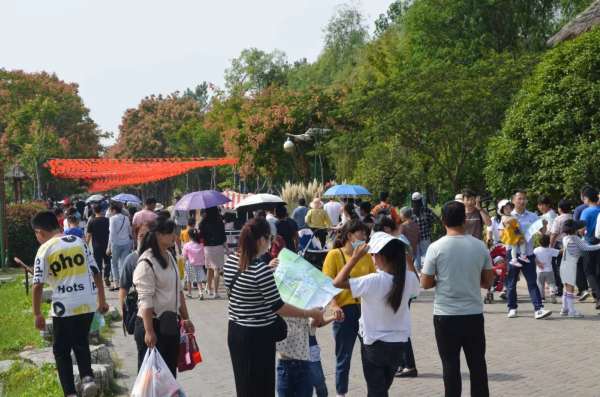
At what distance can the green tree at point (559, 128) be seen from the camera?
16.9 m

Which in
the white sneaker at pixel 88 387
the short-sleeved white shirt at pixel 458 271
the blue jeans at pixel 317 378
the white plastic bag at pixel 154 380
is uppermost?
the short-sleeved white shirt at pixel 458 271

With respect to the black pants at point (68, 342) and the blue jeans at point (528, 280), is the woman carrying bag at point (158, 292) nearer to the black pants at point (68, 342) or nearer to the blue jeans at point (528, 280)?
the black pants at point (68, 342)

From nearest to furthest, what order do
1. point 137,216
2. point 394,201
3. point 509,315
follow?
point 509,315 < point 137,216 < point 394,201

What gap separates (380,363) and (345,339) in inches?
38.6

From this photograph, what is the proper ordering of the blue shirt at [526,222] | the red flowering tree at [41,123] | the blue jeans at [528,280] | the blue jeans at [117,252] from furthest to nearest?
the red flowering tree at [41,123], the blue jeans at [117,252], the blue shirt at [526,222], the blue jeans at [528,280]

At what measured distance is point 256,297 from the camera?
487 cm

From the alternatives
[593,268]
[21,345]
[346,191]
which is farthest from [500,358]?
[346,191]

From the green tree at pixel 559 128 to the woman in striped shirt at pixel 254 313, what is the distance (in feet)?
44.6

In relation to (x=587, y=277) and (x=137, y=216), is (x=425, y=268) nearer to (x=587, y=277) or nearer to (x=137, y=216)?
(x=587, y=277)

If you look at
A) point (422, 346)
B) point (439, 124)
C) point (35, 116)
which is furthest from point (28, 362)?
point (35, 116)

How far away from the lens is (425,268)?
17.9 feet

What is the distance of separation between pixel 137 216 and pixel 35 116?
107 ft

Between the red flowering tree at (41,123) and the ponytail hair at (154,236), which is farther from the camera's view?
the red flowering tree at (41,123)

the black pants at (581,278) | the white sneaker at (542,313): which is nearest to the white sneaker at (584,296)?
the black pants at (581,278)
